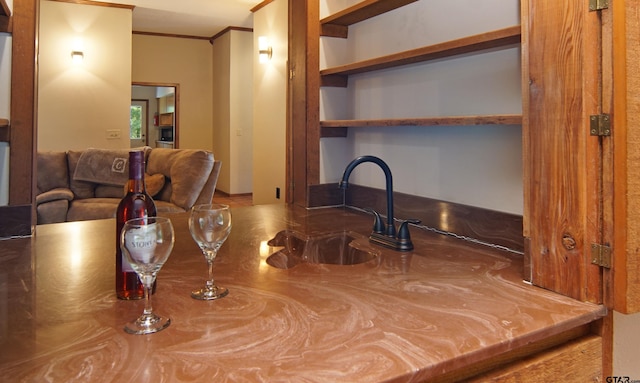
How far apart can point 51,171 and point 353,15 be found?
12.3ft

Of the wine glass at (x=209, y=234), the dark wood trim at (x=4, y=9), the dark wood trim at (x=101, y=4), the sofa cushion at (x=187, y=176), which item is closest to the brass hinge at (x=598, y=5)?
the wine glass at (x=209, y=234)

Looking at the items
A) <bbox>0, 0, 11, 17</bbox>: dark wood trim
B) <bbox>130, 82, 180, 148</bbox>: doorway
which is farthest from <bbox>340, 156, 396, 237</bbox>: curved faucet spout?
<bbox>130, 82, 180, 148</bbox>: doorway

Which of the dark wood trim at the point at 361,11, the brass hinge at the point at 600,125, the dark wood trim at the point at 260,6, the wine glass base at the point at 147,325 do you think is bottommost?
the wine glass base at the point at 147,325

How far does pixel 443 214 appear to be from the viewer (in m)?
1.73

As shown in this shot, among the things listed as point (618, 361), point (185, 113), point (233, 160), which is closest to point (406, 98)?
point (618, 361)

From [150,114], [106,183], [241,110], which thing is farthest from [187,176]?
[150,114]

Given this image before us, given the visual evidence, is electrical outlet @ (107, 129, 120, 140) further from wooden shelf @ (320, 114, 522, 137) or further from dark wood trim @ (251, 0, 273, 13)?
wooden shelf @ (320, 114, 522, 137)

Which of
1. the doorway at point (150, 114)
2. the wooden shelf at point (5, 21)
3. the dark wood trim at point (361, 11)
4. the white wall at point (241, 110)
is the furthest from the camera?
the doorway at point (150, 114)

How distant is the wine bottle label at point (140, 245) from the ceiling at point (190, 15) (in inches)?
202

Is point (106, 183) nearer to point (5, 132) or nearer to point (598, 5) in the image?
point (5, 132)

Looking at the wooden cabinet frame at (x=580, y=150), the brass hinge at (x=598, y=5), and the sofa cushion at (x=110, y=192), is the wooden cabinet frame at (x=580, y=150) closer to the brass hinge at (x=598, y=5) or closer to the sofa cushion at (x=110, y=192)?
the brass hinge at (x=598, y=5)

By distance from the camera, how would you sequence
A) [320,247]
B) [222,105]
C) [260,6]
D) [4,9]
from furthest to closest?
[222,105]
[260,6]
[320,247]
[4,9]

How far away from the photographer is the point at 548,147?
1073mm

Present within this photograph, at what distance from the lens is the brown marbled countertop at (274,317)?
74 cm
